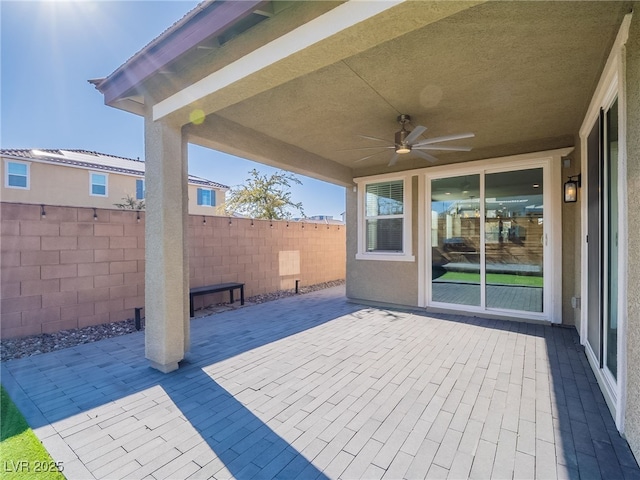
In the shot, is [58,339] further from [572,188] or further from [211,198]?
[211,198]

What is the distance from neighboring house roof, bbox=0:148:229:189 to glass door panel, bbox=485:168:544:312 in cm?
1389

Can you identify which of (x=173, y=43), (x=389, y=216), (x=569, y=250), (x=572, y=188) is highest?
(x=173, y=43)

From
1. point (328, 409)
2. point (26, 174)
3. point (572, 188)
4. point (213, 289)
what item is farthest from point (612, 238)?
point (26, 174)

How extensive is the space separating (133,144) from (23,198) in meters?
4.47

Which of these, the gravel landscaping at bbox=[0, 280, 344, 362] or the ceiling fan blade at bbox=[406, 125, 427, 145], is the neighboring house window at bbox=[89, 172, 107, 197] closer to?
the gravel landscaping at bbox=[0, 280, 344, 362]

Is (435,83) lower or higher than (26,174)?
lower

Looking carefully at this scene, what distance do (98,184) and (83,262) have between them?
1062 centimetres

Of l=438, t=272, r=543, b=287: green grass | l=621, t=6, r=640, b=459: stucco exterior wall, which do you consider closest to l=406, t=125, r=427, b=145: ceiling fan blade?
l=621, t=6, r=640, b=459: stucco exterior wall

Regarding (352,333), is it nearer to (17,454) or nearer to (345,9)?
(17,454)

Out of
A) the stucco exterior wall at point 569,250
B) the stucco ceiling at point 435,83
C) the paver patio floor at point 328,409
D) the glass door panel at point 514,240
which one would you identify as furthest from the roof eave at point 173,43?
the stucco exterior wall at point 569,250

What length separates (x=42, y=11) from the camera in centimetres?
366

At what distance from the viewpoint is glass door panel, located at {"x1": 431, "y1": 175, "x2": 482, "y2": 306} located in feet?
18.5

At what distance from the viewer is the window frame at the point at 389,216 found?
20.5ft

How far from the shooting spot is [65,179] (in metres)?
12.1
